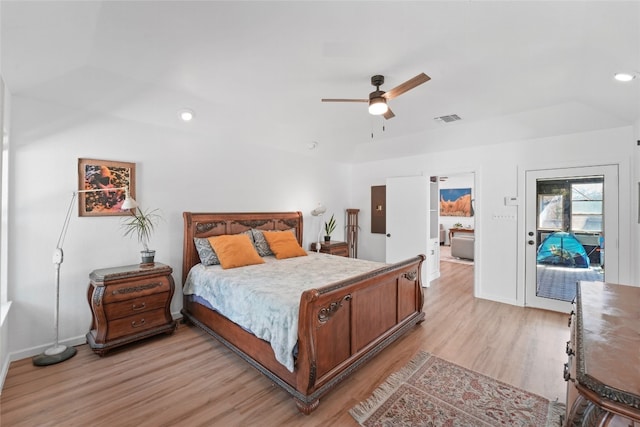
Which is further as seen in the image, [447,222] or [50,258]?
[447,222]

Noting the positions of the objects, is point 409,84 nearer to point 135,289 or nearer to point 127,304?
point 135,289

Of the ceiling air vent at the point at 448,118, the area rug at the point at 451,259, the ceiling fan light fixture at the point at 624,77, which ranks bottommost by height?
the area rug at the point at 451,259

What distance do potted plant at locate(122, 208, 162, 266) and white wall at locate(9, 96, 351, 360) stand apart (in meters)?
0.08

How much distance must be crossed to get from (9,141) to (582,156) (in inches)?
254

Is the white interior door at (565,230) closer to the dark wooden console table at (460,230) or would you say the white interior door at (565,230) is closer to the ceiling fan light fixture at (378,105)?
the ceiling fan light fixture at (378,105)

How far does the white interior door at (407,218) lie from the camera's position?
5164 millimetres

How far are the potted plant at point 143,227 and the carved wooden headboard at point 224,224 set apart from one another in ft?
1.19

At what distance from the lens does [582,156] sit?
3721mm

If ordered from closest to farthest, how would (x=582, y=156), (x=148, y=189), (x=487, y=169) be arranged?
1. (x=148, y=189)
2. (x=582, y=156)
3. (x=487, y=169)

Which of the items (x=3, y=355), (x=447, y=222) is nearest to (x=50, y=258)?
(x=3, y=355)

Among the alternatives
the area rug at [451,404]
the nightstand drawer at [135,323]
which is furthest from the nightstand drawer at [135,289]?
the area rug at [451,404]

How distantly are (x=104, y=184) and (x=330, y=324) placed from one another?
9.46 feet

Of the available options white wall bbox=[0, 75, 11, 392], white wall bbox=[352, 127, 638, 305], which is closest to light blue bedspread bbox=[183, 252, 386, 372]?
white wall bbox=[0, 75, 11, 392]

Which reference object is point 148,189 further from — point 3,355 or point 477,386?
point 477,386
